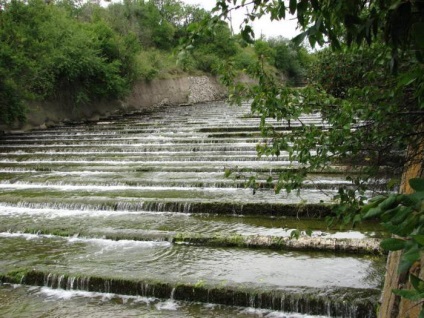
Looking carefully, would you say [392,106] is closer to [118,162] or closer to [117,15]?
[118,162]

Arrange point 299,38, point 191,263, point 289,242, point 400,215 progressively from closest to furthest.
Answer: point 400,215
point 299,38
point 191,263
point 289,242

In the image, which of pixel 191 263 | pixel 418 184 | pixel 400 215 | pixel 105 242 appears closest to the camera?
pixel 418 184

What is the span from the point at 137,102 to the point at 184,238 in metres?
23.1

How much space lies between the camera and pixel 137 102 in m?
28.6

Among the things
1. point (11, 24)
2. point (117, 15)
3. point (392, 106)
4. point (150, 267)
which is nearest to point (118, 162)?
point (150, 267)

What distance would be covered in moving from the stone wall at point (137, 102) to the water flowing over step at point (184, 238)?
28.6 feet

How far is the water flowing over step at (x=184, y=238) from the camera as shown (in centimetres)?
500

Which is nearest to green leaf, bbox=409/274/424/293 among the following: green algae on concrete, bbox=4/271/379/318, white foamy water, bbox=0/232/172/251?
green algae on concrete, bbox=4/271/379/318

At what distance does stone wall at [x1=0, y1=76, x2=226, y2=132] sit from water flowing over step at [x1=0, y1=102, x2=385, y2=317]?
28.6 ft

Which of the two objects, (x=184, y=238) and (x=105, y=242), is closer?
(x=184, y=238)

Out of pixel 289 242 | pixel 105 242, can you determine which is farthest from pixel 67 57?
pixel 289 242

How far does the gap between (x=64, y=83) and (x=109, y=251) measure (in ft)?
58.8

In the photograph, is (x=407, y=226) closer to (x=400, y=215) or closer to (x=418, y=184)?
(x=400, y=215)

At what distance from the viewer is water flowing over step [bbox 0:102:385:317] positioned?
500cm
